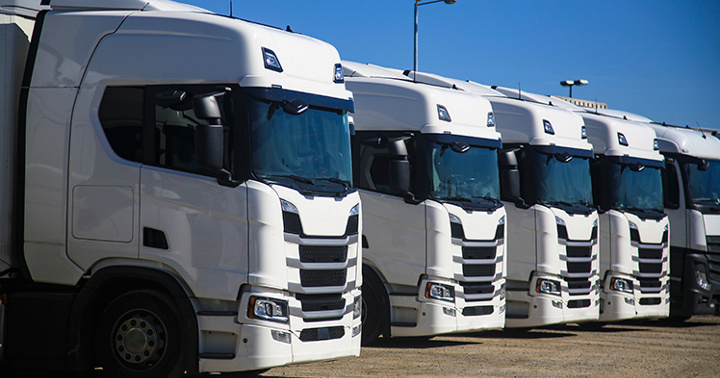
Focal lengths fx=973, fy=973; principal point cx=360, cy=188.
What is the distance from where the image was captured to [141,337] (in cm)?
868

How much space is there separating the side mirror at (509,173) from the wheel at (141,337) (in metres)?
6.86

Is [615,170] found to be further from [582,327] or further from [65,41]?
[65,41]

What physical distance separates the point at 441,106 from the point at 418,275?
89.9 inches

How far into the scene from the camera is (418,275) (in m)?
12.4

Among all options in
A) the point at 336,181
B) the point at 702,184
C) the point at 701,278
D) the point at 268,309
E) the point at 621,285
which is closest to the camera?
the point at 268,309

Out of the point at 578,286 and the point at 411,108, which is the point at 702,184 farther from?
the point at 411,108

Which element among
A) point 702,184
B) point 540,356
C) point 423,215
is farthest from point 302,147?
point 702,184

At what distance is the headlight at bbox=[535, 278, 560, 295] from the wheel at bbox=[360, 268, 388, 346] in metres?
3.08

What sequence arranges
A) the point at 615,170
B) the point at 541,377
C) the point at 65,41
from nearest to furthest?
the point at 65,41, the point at 541,377, the point at 615,170

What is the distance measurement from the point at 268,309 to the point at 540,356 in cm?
531

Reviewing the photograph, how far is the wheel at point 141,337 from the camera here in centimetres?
854

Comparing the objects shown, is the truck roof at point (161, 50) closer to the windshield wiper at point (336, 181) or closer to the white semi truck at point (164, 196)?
the white semi truck at point (164, 196)

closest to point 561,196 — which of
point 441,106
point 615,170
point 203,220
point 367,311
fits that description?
point 615,170

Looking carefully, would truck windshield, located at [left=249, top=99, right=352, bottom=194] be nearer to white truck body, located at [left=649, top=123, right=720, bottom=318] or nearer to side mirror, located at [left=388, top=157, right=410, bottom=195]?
side mirror, located at [left=388, top=157, right=410, bottom=195]
